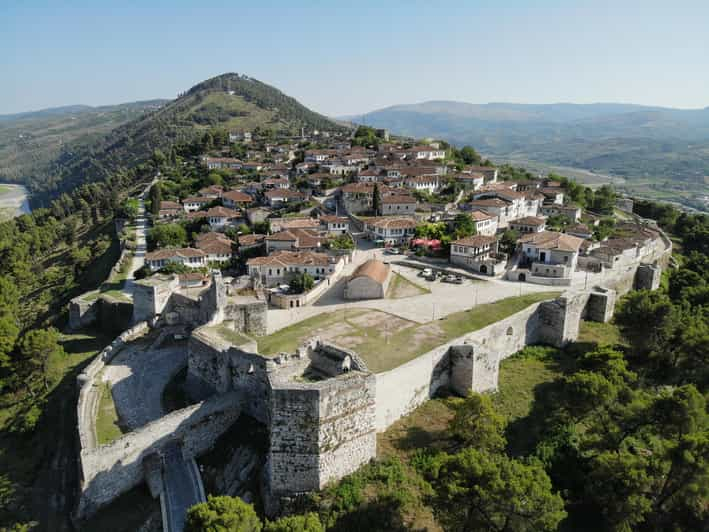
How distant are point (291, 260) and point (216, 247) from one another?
998 centimetres

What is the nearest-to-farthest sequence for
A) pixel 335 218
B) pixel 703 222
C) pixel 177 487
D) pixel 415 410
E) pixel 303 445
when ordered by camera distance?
pixel 303 445 < pixel 177 487 < pixel 415 410 < pixel 335 218 < pixel 703 222

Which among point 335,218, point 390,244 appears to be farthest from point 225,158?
point 390,244

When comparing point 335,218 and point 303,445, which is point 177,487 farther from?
point 335,218

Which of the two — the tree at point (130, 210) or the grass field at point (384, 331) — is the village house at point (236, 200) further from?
the grass field at point (384, 331)

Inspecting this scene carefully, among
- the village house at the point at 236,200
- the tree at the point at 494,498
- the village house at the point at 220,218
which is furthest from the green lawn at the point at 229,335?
the village house at the point at 236,200

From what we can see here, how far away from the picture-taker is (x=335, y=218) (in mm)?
52969

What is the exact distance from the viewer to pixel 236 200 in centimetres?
6156

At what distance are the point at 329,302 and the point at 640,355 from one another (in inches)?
771

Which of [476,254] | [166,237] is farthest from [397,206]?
[166,237]

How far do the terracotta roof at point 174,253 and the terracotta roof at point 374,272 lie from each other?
16.4 meters

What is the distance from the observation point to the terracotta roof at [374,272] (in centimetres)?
3538

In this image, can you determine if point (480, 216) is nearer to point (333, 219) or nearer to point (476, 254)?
point (476, 254)

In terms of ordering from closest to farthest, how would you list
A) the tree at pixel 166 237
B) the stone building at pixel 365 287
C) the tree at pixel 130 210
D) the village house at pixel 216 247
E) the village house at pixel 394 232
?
the stone building at pixel 365 287 → the village house at pixel 216 247 → the village house at pixel 394 232 → the tree at pixel 166 237 → the tree at pixel 130 210

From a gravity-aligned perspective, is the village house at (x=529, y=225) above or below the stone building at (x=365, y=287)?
above
